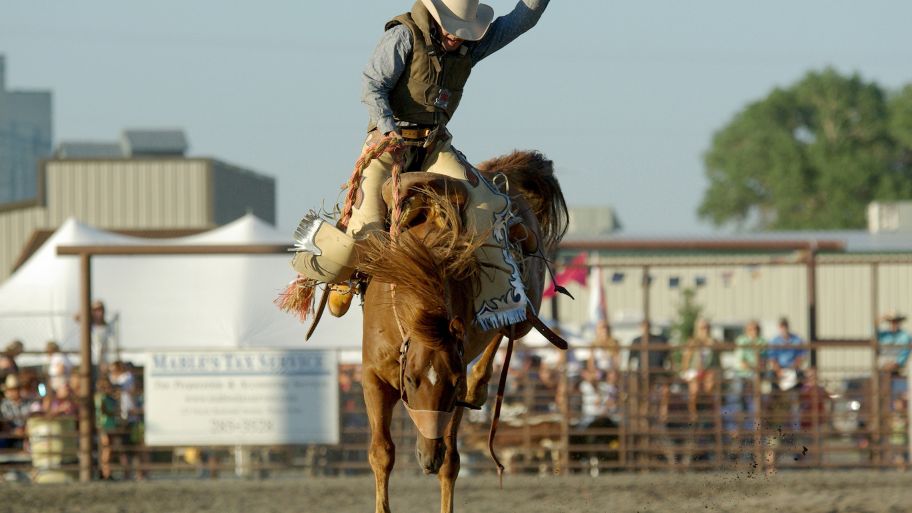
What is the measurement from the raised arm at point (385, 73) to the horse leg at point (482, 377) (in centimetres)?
115

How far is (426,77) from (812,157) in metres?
51.4

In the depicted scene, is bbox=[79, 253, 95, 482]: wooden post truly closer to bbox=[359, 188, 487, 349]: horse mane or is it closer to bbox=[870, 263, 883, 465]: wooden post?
bbox=[359, 188, 487, 349]: horse mane

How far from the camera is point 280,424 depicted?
11.2m

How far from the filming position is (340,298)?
6.48 meters

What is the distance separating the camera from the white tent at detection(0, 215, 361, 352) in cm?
1398

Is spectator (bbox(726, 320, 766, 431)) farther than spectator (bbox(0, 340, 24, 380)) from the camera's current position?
Yes

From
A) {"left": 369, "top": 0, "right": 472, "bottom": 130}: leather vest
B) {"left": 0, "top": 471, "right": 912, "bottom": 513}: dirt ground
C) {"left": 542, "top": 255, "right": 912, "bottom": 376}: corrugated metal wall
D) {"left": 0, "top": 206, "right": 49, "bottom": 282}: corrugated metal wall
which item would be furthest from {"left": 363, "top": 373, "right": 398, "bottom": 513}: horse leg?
{"left": 0, "top": 206, "right": 49, "bottom": 282}: corrugated metal wall

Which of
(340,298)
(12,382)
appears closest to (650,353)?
(12,382)

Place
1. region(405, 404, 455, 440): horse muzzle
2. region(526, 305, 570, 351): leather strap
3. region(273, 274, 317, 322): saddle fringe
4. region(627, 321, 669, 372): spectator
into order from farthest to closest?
1. region(627, 321, 669, 372): spectator
2. region(273, 274, 317, 322): saddle fringe
3. region(526, 305, 570, 351): leather strap
4. region(405, 404, 455, 440): horse muzzle

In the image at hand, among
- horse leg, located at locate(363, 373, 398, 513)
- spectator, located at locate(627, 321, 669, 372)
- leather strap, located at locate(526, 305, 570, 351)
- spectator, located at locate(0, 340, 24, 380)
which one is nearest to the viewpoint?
horse leg, located at locate(363, 373, 398, 513)

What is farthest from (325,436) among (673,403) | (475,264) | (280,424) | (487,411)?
(475,264)

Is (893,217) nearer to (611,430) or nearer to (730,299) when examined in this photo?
(730,299)

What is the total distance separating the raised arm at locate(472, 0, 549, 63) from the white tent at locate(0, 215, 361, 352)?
721 centimetres

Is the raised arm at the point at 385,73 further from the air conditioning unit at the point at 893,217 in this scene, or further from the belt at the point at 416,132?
the air conditioning unit at the point at 893,217
